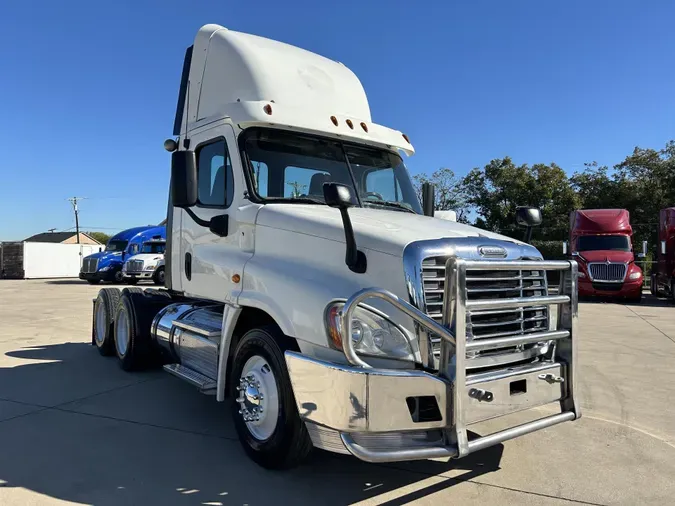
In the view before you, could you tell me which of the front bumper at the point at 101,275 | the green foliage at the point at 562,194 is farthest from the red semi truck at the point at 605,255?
the front bumper at the point at 101,275

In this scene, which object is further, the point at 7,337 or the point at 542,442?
the point at 7,337

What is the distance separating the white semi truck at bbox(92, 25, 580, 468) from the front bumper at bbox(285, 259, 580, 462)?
11 millimetres

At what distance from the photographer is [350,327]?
297 cm

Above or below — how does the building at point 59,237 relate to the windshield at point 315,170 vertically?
above

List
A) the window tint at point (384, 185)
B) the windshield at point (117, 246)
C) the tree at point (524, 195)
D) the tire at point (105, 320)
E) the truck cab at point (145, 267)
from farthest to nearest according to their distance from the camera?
the tree at point (524, 195) → the windshield at point (117, 246) → the truck cab at point (145, 267) → the tire at point (105, 320) → the window tint at point (384, 185)

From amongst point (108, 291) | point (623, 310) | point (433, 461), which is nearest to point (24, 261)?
point (108, 291)

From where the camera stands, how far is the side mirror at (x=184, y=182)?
14.0 feet

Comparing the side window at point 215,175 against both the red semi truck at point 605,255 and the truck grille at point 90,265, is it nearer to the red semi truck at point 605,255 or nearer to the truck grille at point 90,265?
the red semi truck at point 605,255

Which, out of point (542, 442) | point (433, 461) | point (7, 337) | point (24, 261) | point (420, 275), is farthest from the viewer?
point (24, 261)

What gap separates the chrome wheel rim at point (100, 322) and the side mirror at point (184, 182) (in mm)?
4038

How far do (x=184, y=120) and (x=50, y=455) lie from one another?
331 centimetres

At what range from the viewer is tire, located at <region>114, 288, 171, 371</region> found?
6411mm

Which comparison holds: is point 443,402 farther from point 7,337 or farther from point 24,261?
point 24,261

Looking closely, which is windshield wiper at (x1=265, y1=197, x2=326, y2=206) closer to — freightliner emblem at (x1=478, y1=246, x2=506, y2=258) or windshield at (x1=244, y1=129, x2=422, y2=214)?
windshield at (x1=244, y1=129, x2=422, y2=214)
